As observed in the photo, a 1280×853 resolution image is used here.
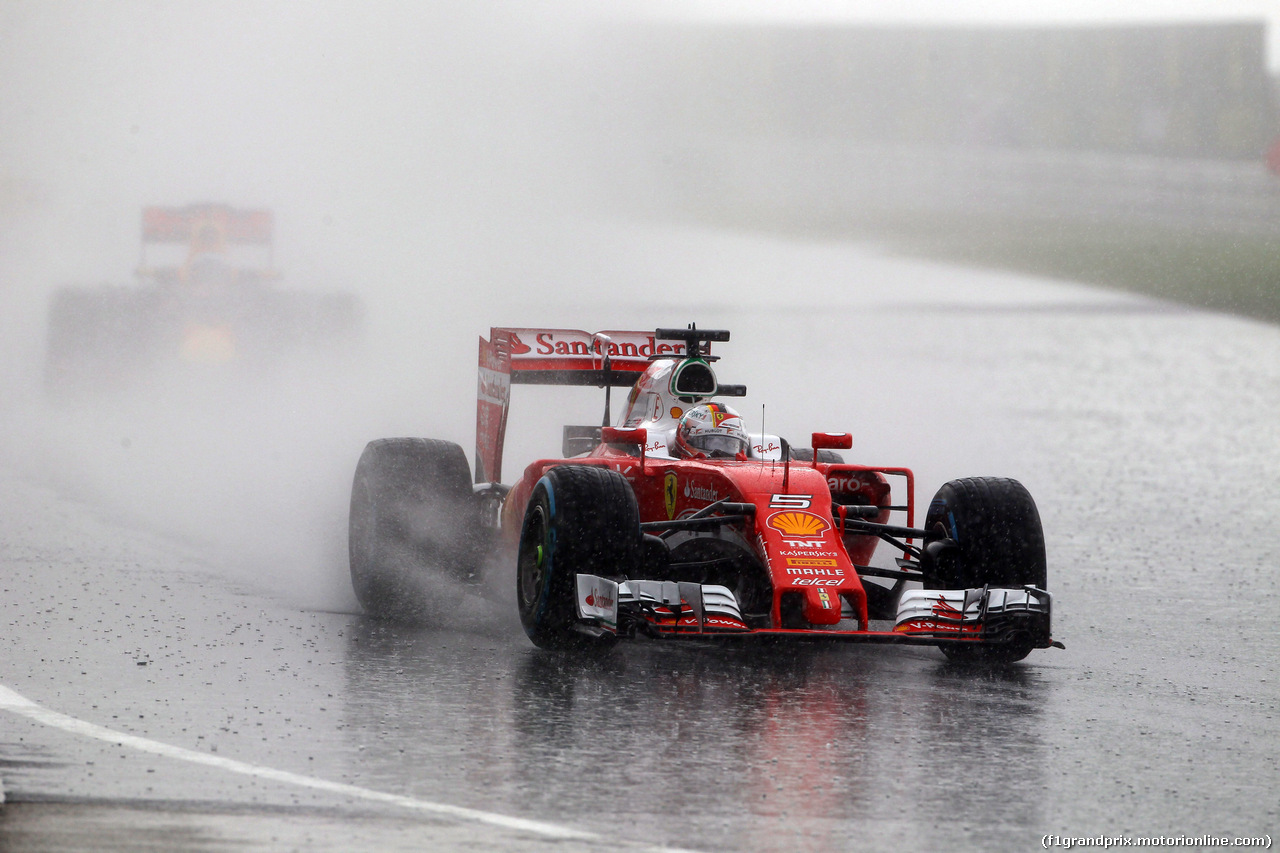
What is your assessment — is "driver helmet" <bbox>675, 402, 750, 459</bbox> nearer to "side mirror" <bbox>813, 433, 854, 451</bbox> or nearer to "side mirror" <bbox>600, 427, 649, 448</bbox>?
"side mirror" <bbox>600, 427, 649, 448</bbox>

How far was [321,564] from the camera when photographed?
1131 centimetres

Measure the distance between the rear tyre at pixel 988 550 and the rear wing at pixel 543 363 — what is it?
89.1 inches

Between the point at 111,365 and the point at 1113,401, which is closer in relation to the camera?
the point at 111,365

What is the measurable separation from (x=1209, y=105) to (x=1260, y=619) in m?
29.0

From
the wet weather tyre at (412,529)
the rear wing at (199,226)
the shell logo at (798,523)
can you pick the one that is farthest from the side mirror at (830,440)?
the rear wing at (199,226)

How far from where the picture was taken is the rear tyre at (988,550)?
8.84 meters

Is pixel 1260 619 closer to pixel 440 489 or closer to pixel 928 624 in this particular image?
pixel 928 624

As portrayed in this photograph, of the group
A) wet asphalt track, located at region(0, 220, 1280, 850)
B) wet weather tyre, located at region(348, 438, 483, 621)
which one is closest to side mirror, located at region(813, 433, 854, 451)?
wet asphalt track, located at region(0, 220, 1280, 850)

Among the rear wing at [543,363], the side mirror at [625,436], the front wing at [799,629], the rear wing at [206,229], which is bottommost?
the front wing at [799,629]

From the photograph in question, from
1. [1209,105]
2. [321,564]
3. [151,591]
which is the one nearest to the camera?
[151,591]

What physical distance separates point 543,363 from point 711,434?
1.68 metres

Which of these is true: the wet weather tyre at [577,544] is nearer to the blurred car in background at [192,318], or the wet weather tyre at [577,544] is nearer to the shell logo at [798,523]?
the shell logo at [798,523]

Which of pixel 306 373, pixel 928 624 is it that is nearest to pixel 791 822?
pixel 928 624

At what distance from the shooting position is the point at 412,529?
1012 cm
